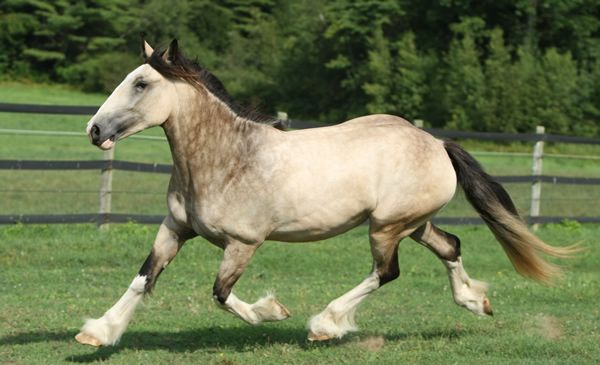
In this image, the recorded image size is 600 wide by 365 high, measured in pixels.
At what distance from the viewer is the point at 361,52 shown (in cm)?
4641

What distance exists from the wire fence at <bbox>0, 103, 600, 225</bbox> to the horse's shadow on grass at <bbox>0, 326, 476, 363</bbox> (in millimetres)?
3559

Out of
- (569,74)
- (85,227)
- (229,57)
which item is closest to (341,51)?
(229,57)

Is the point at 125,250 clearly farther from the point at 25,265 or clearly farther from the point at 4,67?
the point at 4,67

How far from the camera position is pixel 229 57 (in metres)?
52.7

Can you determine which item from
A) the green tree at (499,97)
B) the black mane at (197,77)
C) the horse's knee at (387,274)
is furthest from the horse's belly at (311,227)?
the green tree at (499,97)

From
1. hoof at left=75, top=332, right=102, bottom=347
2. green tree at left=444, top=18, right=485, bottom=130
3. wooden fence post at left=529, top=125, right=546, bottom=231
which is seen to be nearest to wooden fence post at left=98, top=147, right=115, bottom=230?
hoof at left=75, top=332, right=102, bottom=347

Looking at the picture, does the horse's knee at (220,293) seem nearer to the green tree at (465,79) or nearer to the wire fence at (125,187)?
the wire fence at (125,187)

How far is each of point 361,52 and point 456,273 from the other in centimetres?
3987

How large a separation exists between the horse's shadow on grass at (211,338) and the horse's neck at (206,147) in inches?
47.7

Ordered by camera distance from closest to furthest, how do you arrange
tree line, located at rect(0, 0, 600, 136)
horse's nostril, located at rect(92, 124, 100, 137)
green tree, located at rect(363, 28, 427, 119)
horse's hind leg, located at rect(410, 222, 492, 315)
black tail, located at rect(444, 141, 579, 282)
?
horse's nostril, located at rect(92, 124, 100, 137)
horse's hind leg, located at rect(410, 222, 492, 315)
black tail, located at rect(444, 141, 579, 282)
tree line, located at rect(0, 0, 600, 136)
green tree, located at rect(363, 28, 427, 119)

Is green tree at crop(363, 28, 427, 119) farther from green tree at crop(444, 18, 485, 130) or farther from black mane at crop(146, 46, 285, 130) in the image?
black mane at crop(146, 46, 285, 130)

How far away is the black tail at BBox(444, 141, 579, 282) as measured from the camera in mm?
7309

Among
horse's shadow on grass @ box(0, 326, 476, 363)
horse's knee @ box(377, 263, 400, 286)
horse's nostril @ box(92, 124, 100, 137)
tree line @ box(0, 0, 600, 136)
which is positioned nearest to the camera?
horse's nostril @ box(92, 124, 100, 137)

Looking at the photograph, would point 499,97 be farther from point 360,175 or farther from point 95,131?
point 95,131
